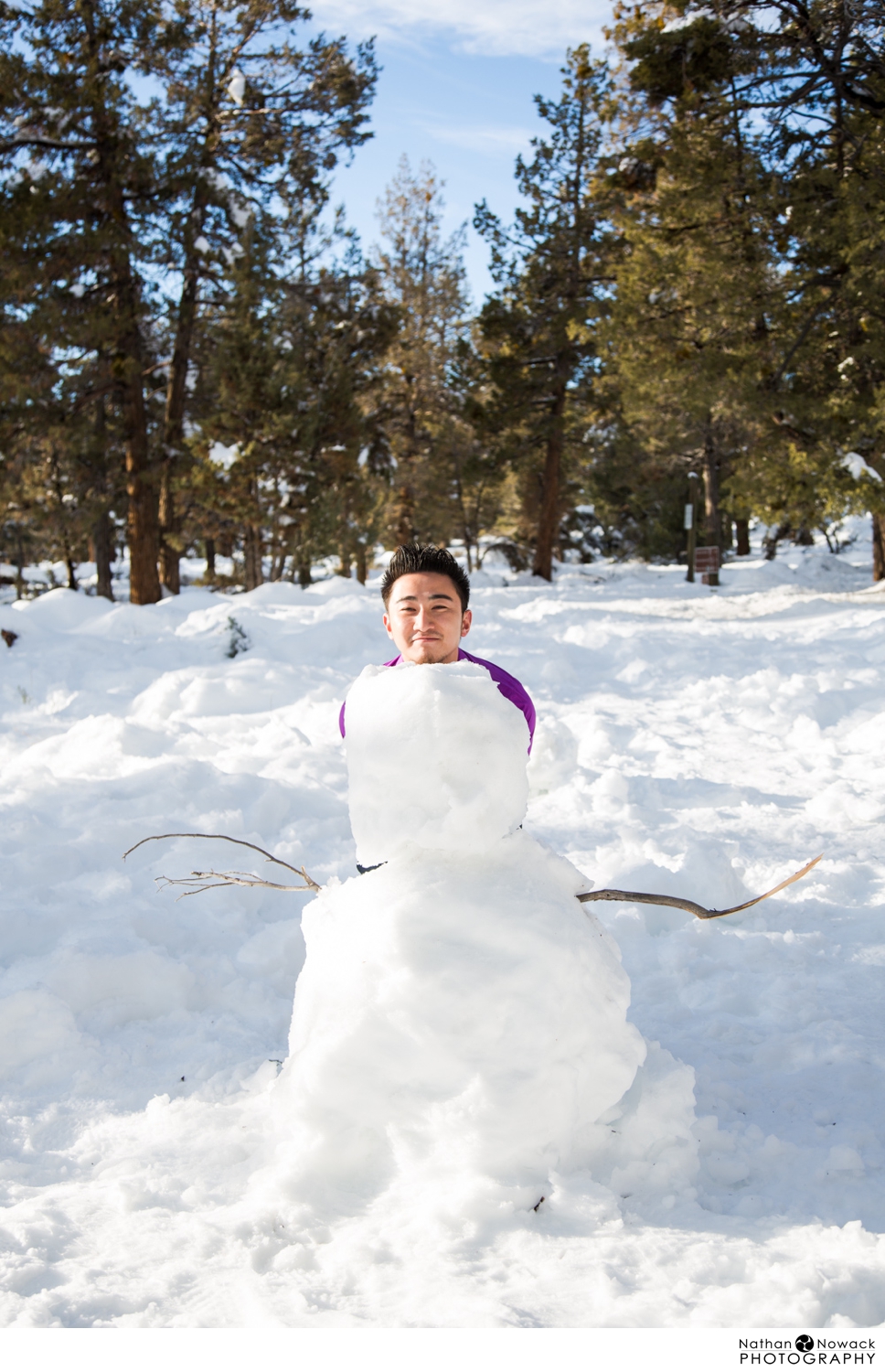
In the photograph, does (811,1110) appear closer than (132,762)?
Yes

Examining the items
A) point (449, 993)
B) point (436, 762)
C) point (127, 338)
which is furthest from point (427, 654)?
point (127, 338)

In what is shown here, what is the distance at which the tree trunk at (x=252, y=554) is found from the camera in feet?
50.9

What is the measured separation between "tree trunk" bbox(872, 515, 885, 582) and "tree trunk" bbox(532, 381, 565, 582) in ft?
23.8

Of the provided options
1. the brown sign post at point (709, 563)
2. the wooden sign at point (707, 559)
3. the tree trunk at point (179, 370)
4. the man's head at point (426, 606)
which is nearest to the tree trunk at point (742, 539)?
the brown sign post at point (709, 563)

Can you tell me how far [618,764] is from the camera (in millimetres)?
5168

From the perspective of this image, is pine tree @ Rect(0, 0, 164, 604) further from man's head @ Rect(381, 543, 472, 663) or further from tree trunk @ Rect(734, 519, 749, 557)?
tree trunk @ Rect(734, 519, 749, 557)

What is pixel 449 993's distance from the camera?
6.01ft

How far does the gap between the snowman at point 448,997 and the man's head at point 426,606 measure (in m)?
0.20

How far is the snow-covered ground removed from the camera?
1.62 m

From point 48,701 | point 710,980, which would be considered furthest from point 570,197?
point 710,980

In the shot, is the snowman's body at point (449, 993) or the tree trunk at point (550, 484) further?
the tree trunk at point (550, 484)

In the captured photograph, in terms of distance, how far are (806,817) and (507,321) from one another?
15.9 metres

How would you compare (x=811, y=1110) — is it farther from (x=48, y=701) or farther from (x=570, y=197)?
(x=570, y=197)

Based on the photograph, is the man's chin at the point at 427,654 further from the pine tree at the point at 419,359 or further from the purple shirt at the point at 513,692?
the pine tree at the point at 419,359
